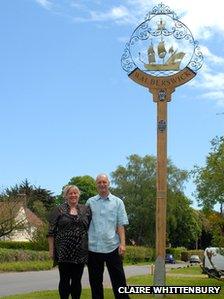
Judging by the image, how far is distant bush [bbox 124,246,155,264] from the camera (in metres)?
67.6

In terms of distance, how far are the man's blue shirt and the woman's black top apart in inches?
4.1

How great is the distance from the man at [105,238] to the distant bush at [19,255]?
32943mm

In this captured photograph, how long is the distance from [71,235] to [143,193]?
70137mm

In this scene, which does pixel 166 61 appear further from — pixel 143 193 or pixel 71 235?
pixel 143 193

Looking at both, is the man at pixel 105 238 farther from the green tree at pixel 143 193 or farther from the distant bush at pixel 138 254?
the green tree at pixel 143 193

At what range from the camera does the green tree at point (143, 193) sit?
77.6m

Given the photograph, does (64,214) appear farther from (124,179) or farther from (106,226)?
(124,179)

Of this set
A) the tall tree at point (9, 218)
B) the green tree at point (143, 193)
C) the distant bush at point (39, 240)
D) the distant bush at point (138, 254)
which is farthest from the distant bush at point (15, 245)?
the green tree at point (143, 193)

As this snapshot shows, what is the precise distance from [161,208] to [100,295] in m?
4.05

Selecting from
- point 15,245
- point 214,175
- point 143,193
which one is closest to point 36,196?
point 143,193

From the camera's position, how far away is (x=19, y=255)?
4316 cm

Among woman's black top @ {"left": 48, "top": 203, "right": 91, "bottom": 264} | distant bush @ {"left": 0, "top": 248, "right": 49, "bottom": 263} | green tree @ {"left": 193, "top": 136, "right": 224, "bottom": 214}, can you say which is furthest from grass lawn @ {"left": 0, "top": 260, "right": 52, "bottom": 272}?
woman's black top @ {"left": 48, "top": 203, "right": 91, "bottom": 264}

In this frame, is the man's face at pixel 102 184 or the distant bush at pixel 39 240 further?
the distant bush at pixel 39 240

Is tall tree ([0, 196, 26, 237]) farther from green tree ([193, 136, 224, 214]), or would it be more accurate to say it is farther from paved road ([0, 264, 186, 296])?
green tree ([193, 136, 224, 214])
